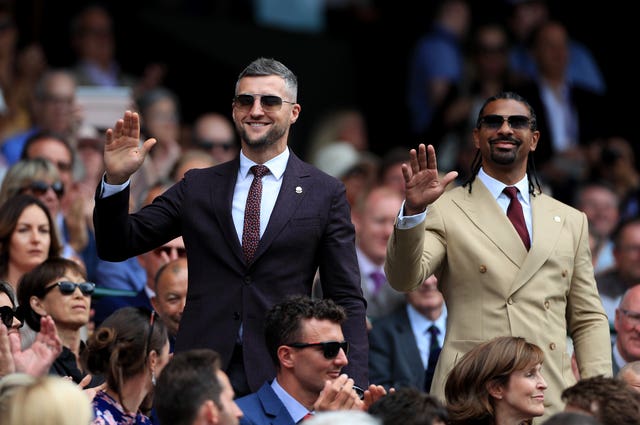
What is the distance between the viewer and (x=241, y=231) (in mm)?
7125

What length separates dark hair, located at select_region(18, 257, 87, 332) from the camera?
820 centimetres

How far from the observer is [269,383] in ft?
22.9

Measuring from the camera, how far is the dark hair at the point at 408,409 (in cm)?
616

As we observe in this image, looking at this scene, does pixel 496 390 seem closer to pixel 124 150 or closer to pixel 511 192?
pixel 511 192

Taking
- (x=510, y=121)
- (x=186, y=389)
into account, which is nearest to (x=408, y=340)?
(x=510, y=121)

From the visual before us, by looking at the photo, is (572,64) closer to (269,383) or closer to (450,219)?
(450,219)

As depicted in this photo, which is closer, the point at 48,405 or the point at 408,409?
the point at 48,405

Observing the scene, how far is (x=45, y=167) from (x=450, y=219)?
136 inches

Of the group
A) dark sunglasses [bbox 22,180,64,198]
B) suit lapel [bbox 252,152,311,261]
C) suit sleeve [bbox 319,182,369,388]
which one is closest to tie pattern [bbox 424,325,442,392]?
suit sleeve [bbox 319,182,369,388]

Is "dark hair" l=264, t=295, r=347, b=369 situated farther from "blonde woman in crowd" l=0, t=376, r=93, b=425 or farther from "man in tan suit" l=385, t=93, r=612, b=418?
"blonde woman in crowd" l=0, t=376, r=93, b=425

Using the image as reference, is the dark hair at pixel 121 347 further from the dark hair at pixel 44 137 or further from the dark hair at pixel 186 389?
the dark hair at pixel 44 137

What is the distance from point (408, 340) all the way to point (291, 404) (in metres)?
2.73

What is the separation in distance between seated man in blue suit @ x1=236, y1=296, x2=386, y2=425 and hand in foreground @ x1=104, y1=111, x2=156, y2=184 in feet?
3.00

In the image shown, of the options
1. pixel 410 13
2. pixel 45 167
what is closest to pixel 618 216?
pixel 410 13
